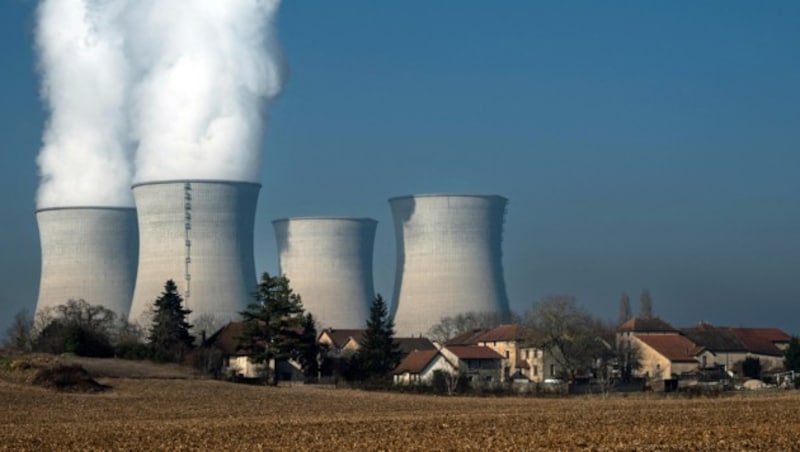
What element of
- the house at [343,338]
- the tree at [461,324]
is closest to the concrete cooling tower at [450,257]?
the tree at [461,324]

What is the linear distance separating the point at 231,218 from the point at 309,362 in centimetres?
475

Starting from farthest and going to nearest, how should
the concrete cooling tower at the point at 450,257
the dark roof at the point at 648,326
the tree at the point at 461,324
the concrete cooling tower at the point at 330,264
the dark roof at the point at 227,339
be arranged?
1. the dark roof at the point at 648,326
2. the tree at the point at 461,324
3. the concrete cooling tower at the point at 330,264
4. the concrete cooling tower at the point at 450,257
5. the dark roof at the point at 227,339

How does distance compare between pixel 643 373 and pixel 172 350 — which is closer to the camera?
pixel 172 350

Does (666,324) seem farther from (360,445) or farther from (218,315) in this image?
(360,445)

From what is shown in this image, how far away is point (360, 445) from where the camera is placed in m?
15.1

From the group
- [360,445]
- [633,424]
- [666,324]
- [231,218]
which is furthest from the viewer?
[666,324]

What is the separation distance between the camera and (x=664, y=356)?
45.0 meters

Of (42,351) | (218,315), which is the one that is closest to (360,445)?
(42,351)

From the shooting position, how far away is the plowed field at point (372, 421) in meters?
15.2

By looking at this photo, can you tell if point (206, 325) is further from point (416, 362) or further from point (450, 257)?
point (450, 257)

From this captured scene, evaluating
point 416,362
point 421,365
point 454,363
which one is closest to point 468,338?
point 454,363

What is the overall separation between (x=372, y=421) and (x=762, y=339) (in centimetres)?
3433

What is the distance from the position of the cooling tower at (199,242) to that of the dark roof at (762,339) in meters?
18.7

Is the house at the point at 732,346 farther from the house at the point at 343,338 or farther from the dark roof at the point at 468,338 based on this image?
the house at the point at 343,338
